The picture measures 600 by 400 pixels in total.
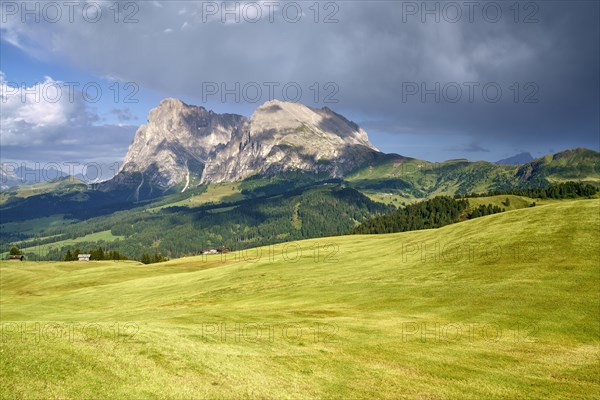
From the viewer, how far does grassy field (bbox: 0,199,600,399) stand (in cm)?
2128

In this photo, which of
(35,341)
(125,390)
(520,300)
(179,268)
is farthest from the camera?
(179,268)

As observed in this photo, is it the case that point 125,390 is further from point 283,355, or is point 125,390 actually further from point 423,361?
point 423,361

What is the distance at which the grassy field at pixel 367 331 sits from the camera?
2128 centimetres

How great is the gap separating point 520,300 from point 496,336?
1098cm

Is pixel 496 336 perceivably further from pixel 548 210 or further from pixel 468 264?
pixel 548 210

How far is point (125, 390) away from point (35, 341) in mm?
7381

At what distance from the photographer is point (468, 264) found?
63.6m

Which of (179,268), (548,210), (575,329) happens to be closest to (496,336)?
(575,329)

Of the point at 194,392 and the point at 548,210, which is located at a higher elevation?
the point at 548,210

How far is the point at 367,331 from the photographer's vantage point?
3641 centimetres

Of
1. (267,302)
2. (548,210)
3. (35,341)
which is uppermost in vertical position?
(548,210)

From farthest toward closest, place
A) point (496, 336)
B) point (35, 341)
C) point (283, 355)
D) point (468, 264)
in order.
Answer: point (468, 264) → point (496, 336) → point (283, 355) → point (35, 341)

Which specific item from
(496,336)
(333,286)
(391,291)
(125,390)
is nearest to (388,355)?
(496,336)

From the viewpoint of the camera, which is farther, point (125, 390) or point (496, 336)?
point (496, 336)
